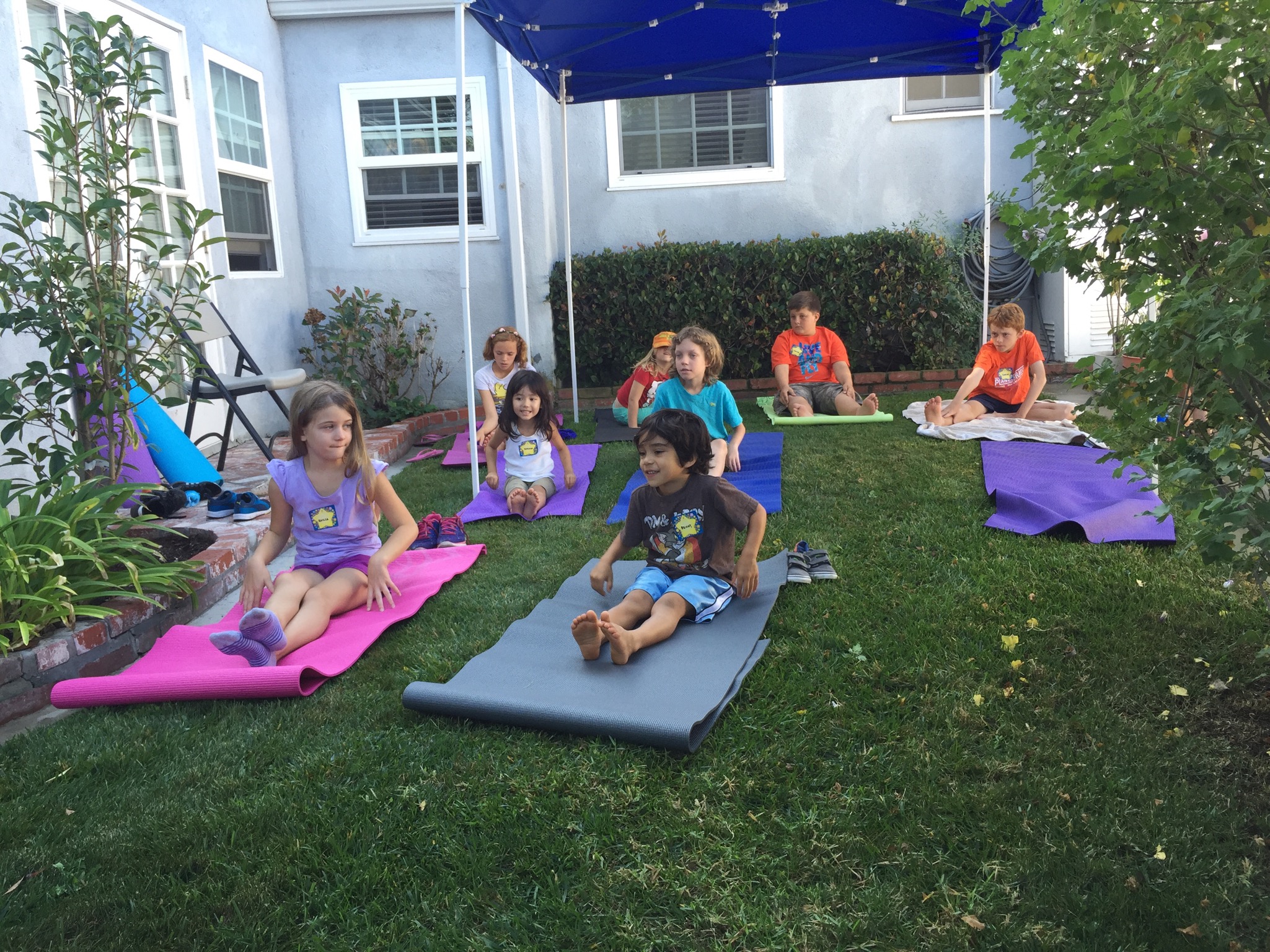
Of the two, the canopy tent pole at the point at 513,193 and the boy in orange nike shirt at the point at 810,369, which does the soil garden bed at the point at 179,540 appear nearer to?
the canopy tent pole at the point at 513,193

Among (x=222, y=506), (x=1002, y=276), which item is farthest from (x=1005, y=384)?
(x=222, y=506)

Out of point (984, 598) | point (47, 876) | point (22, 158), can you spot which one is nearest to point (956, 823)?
point (984, 598)

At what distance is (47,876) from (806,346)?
Answer: 250 inches

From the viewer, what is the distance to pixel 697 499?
11.7 ft

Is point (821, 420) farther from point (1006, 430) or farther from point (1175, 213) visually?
point (1175, 213)

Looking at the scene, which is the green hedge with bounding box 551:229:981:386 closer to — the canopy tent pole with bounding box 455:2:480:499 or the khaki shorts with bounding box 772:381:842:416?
the khaki shorts with bounding box 772:381:842:416

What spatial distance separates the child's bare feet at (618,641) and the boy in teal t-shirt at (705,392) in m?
2.25

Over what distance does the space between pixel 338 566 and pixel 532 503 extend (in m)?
1.44

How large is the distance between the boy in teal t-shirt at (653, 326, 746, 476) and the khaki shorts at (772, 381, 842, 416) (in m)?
2.05

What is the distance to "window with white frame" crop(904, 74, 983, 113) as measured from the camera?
9492mm

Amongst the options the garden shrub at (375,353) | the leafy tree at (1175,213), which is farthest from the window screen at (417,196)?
the leafy tree at (1175,213)

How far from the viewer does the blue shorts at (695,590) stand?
339 cm

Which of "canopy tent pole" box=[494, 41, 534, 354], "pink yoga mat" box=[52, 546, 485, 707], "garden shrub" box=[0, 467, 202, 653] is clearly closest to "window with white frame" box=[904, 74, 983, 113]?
"canopy tent pole" box=[494, 41, 534, 354]

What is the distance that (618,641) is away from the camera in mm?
2975
